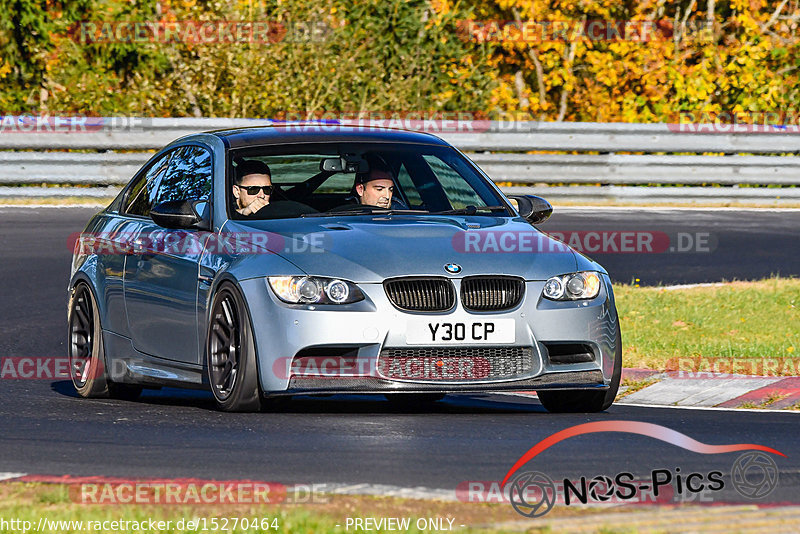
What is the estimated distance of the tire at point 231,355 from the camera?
28.6 ft

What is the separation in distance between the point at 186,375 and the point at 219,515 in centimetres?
362

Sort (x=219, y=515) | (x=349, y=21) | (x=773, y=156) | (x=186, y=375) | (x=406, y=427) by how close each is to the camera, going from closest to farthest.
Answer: (x=219, y=515) < (x=406, y=427) < (x=186, y=375) < (x=773, y=156) < (x=349, y=21)

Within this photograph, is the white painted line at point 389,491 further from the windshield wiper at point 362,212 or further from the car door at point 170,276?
the windshield wiper at point 362,212

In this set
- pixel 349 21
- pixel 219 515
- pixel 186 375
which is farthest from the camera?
pixel 349 21

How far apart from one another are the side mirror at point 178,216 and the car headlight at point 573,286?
2002 millimetres

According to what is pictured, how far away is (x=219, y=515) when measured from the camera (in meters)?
5.95

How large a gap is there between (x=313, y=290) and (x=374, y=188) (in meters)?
1.60

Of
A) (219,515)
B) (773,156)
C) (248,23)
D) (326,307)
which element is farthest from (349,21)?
(219,515)

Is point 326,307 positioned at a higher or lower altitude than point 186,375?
higher

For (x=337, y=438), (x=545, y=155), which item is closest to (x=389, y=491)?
(x=337, y=438)

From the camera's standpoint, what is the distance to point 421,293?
8711 mm

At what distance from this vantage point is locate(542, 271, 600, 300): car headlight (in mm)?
8930

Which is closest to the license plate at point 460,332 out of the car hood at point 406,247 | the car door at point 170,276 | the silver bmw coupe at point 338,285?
the silver bmw coupe at point 338,285

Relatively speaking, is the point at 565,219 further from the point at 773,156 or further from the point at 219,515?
the point at 219,515
